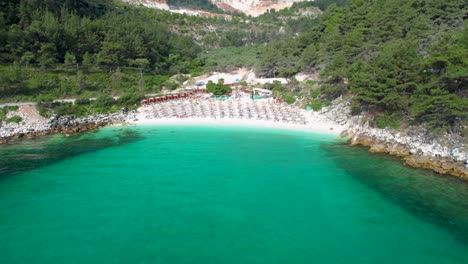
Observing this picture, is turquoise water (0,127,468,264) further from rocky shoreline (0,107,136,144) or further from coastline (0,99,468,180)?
rocky shoreline (0,107,136,144)

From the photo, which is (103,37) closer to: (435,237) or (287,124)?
(287,124)

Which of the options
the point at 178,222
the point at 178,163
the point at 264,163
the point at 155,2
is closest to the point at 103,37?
the point at 178,163

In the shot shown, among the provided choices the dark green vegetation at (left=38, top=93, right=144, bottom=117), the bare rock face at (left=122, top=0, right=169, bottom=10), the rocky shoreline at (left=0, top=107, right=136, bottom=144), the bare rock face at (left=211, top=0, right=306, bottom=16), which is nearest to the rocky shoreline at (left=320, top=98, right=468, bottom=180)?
the rocky shoreline at (left=0, top=107, right=136, bottom=144)

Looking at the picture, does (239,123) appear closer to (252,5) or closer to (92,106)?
(92,106)

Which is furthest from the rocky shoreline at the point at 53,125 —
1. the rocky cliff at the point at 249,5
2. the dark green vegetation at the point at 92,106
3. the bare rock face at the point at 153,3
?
the rocky cliff at the point at 249,5

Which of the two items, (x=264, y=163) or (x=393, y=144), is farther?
(x=393, y=144)

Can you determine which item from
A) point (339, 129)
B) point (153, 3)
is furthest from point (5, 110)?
point (153, 3)

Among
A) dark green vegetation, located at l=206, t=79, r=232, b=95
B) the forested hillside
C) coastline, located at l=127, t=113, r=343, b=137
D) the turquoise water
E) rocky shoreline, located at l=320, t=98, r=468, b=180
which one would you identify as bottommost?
the turquoise water
